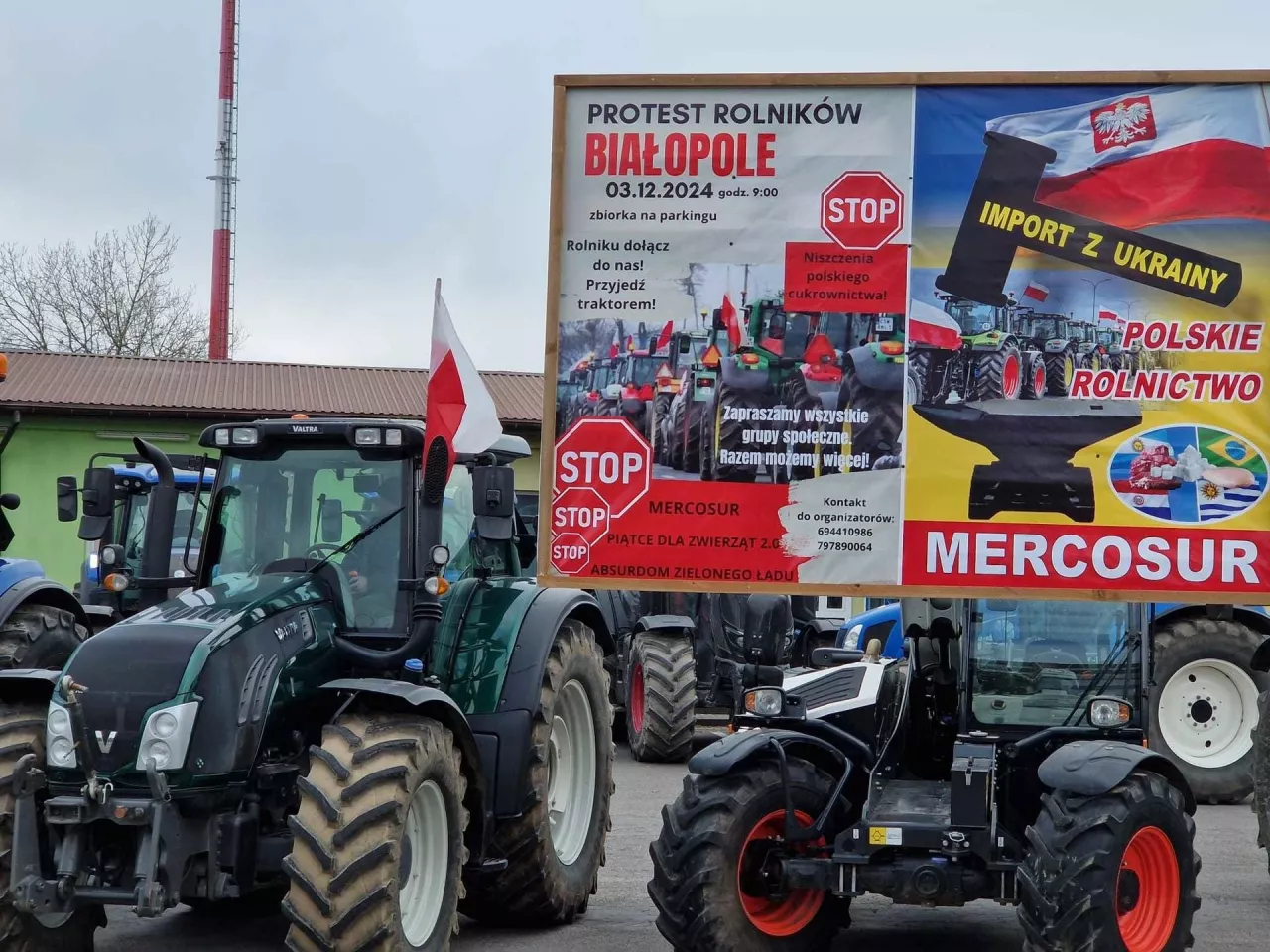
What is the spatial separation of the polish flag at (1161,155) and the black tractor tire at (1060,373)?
61 cm

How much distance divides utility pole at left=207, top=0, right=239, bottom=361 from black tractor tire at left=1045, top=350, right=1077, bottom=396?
109 feet

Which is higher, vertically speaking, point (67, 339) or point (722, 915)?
point (67, 339)

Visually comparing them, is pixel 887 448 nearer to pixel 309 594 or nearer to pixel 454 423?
pixel 454 423

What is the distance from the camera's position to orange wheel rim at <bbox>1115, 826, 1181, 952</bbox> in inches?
254

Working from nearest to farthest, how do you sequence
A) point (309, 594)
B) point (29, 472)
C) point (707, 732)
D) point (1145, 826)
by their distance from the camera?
1. point (1145, 826)
2. point (309, 594)
3. point (707, 732)
4. point (29, 472)

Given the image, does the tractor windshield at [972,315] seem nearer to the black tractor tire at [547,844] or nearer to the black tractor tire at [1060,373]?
the black tractor tire at [1060,373]

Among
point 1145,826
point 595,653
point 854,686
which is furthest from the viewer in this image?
point 595,653

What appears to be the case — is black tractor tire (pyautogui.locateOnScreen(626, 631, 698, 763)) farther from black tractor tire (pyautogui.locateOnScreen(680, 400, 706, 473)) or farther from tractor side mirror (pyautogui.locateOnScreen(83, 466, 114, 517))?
black tractor tire (pyautogui.locateOnScreen(680, 400, 706, 473))

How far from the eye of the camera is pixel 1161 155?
6.65 meters

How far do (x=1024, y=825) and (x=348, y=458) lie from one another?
11.6 ft

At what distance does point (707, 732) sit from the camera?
54.3 ft

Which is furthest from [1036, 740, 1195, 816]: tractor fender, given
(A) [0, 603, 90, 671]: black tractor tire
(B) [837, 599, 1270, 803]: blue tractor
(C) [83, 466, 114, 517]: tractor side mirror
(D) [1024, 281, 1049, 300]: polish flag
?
(B) [837, 599, 1270, 803]: blue tractor

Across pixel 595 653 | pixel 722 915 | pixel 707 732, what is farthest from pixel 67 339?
pixel 722 915

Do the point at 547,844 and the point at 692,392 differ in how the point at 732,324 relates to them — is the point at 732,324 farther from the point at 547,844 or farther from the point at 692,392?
the point at 547,844
